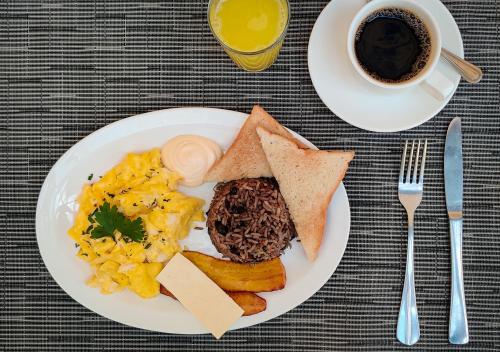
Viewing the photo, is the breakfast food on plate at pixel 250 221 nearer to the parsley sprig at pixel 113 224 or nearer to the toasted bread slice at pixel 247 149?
the toasted bread slice at pixel 247 149

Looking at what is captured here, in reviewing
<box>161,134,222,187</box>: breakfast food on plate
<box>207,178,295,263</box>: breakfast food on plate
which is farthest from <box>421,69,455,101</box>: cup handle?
<box>161,134,222,187</box>: breakfast food on plate

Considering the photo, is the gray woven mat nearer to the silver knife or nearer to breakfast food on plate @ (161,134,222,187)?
the silver knife

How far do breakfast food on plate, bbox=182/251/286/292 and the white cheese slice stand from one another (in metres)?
0.04

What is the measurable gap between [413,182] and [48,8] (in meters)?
1.37

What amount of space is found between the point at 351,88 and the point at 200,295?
0.79 m

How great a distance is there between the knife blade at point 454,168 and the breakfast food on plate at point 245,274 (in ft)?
2.01

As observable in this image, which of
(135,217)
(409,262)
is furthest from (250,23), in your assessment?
(409,262)

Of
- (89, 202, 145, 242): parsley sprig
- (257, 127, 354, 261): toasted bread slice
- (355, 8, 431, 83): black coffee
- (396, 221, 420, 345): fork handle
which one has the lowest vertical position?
(396, 221, 420, 345): fork handle

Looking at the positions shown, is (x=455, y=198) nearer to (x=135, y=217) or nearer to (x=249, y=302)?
(x=249, y=302)

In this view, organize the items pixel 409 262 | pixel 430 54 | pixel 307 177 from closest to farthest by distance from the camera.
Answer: pixel 430 54 → pixel 307 177 → pixel 409 262

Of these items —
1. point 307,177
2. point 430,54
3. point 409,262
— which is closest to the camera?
point 430,54

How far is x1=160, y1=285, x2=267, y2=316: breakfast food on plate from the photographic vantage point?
4.93 ft

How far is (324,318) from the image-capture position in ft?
5.33

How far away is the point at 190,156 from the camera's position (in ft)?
4.96
